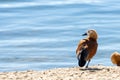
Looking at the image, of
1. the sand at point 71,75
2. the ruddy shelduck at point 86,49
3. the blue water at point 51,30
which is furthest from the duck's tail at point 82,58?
the blue water at point 51,30

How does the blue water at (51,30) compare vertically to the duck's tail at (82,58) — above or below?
above

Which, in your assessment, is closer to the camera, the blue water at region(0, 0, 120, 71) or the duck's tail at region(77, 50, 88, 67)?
the duck's tail at region(77, 50, 88, 67)

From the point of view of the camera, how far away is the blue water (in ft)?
53.0

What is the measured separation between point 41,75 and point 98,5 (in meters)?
11.9

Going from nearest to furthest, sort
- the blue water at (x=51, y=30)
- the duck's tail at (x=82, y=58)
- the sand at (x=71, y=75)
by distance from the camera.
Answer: the sand at (x=71, y=75), the duck's tail at (x=82, y=58), the blue water at (x=51, y=30)

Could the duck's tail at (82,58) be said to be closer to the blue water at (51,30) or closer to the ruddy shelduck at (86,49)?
the ruddy shelduck at (86,49)

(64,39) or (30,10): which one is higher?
(30,10)

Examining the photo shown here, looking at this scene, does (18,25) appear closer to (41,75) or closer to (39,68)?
(39,68)

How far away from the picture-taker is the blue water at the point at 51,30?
1616 centimetres

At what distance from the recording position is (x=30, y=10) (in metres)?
23.1

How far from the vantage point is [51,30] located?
19.4 metres

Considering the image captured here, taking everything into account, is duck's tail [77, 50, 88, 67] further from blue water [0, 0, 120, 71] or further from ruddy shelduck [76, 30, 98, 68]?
blue water [0, 0, 120, 71]

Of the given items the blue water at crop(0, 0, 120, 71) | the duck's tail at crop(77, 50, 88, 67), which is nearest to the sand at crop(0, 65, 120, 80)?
the duck's tail at crop(77, 50, 88, 67)

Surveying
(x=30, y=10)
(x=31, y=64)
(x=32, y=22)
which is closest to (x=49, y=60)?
(x=31, y=64)
